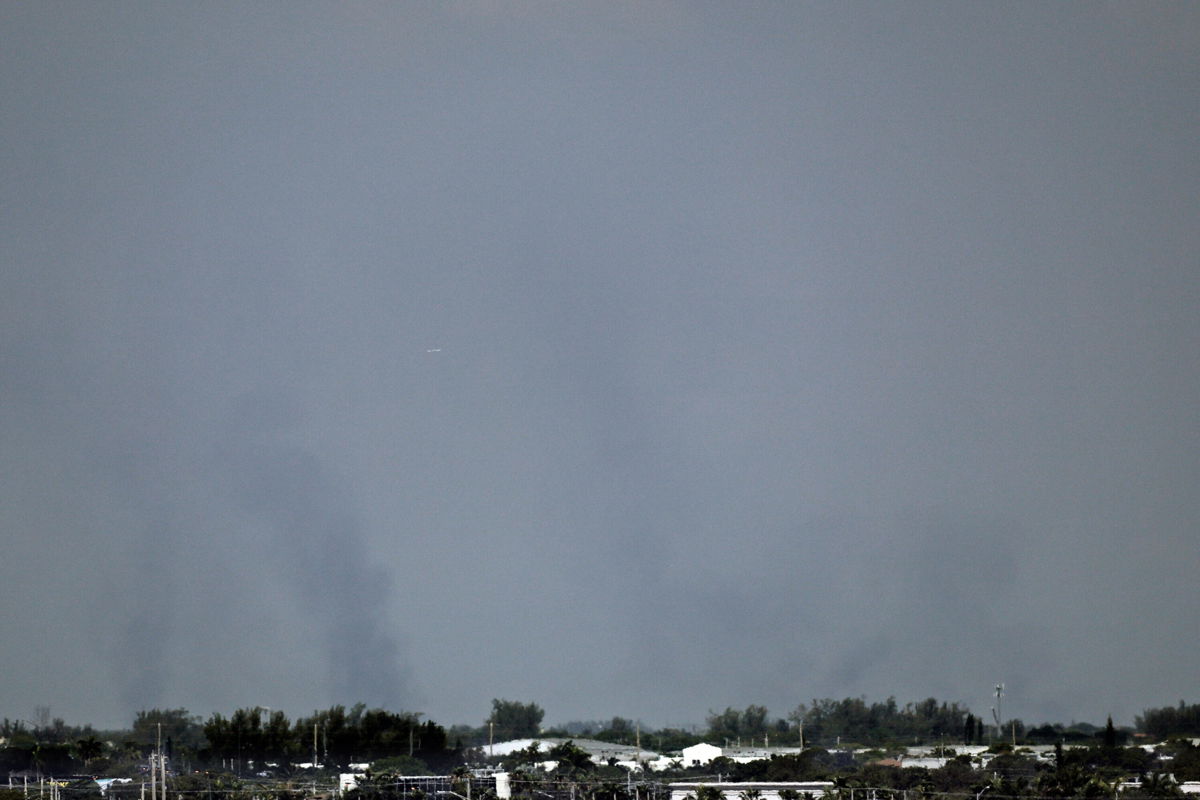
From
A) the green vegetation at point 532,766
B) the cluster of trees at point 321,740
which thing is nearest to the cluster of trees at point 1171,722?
the green vegetation at point 532,766

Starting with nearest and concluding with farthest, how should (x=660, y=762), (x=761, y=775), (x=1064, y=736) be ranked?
(x=761, y=775), (x=660, y=762), (x=1064, y=736)

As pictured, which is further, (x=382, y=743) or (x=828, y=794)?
(x=382, y=743)

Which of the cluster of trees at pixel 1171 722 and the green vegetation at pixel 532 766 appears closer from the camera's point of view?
the green vegetation at pixel 532 766

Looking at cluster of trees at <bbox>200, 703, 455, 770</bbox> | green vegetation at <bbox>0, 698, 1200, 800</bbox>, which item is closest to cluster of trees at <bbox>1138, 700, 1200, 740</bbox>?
green vegetation at <bbox>0, 698, 1200, 800</bbox>

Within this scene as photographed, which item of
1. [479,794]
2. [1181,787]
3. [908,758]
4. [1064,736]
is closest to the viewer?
[1181,787]

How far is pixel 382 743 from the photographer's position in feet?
543

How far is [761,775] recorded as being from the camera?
12619cm

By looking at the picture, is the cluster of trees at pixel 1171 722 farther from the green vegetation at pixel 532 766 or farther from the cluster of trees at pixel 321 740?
the cluster of trees at pixel 321 740

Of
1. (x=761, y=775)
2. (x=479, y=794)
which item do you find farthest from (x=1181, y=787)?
(x=479, y=794)

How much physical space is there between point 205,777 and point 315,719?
34.3 meters

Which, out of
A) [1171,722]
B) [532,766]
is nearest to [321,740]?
[532,766]

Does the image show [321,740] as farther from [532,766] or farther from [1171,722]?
[1171,722]

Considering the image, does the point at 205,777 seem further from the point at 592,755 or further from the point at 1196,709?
the point at 1196,709

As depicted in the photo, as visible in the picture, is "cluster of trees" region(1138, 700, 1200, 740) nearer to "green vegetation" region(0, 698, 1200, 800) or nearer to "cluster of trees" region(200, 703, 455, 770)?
"green vegetation" region(0, 698, 1200, 800)
